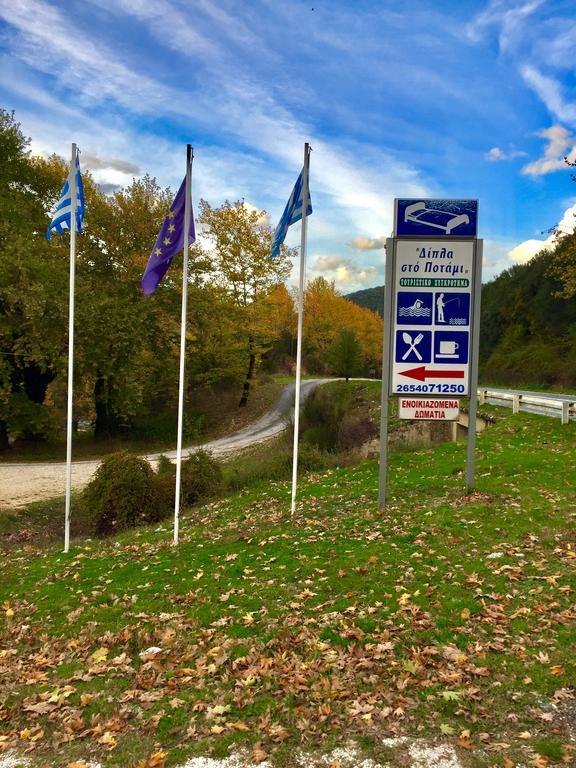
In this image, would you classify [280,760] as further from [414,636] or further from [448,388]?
[448,388]

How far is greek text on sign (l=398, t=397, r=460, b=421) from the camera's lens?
10.6 metres

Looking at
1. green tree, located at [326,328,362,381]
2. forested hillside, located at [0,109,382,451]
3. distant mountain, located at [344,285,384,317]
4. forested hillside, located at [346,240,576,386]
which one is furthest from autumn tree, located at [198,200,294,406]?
distant mountain, located at [344,285,384,317]

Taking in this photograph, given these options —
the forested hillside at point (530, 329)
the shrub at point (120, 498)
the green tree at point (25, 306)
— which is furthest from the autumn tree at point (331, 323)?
the shrub at point (120, 498)

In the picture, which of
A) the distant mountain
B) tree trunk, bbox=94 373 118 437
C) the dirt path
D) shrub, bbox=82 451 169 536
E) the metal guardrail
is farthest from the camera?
the distant mountain

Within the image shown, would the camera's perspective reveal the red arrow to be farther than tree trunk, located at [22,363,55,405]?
No

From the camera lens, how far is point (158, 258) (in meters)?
10.5

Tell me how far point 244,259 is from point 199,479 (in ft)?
75.7

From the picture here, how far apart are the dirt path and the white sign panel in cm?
1288

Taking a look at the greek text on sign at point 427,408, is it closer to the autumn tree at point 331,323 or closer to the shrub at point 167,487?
the shrub at point 167,487

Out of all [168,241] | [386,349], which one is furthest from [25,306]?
[386,349]

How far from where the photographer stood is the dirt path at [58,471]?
62.2ft

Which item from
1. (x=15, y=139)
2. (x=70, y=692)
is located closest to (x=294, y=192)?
(x=70, y=692)

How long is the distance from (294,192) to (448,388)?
16.5 ft

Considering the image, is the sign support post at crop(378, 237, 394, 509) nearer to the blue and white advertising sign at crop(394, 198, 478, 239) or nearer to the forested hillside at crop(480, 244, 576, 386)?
the blue and white advertising sign at crop(394, 198, 478, 239)
